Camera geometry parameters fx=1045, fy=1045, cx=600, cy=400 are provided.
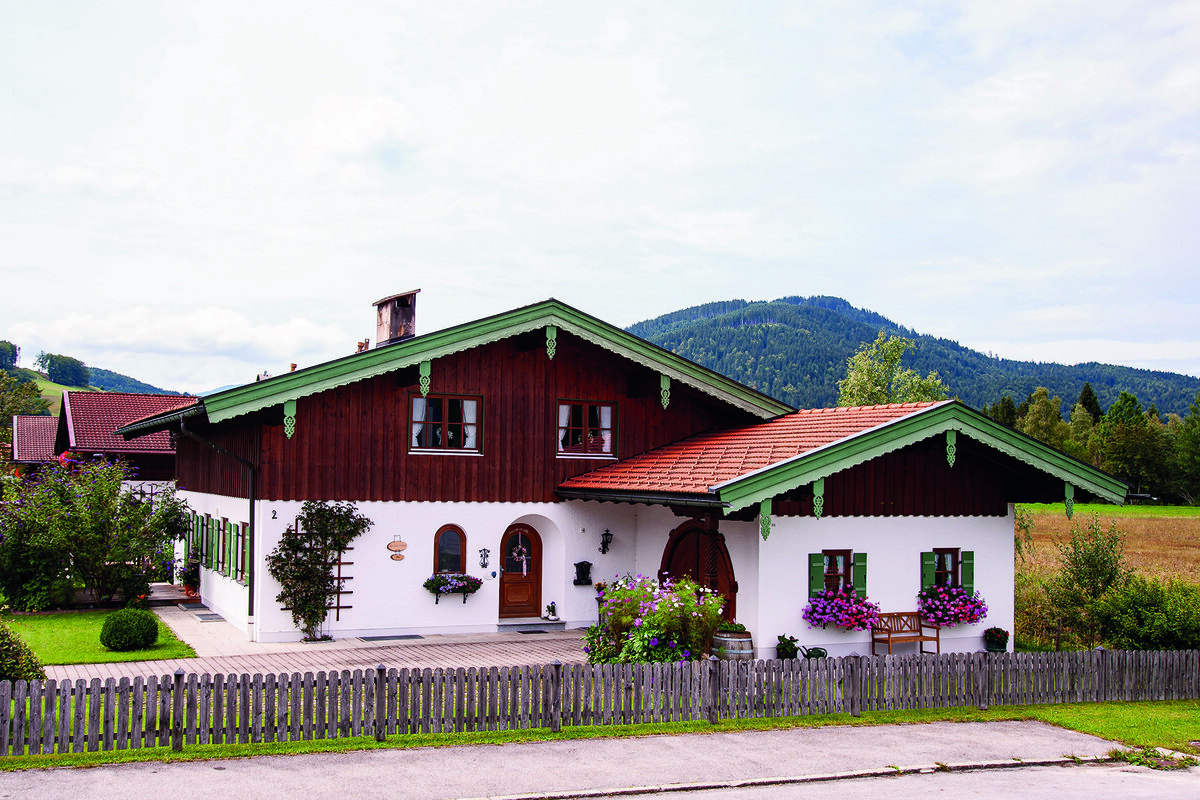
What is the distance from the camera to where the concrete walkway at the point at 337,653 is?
16078 millimetres

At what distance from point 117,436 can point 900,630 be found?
27.8m

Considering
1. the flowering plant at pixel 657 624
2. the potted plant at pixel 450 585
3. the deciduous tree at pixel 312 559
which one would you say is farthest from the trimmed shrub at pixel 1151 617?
the deciduous tree at pixel 312 559

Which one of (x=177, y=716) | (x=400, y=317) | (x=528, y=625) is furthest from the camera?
(x=400, y=317)

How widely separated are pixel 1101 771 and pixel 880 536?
6393mm

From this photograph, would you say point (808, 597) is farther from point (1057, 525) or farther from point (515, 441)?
point (1057, 525)

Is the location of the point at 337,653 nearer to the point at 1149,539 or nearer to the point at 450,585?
the point at 450,585

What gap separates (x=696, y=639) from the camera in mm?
14891

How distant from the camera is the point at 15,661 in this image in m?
12.1

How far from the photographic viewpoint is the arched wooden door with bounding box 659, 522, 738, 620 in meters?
16.9

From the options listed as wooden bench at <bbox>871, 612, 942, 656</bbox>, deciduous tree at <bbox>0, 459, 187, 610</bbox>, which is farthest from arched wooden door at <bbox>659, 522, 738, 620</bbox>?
deciduous tree at <bbox>0, 459, 187, 610</bbox>

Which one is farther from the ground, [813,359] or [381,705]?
[813,359]

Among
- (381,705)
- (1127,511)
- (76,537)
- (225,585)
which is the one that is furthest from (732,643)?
(1127,511)

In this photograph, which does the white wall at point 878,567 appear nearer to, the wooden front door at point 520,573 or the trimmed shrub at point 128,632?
the wooden front door at point 520,573

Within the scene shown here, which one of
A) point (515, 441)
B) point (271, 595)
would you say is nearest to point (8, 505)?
point (271, 595)
